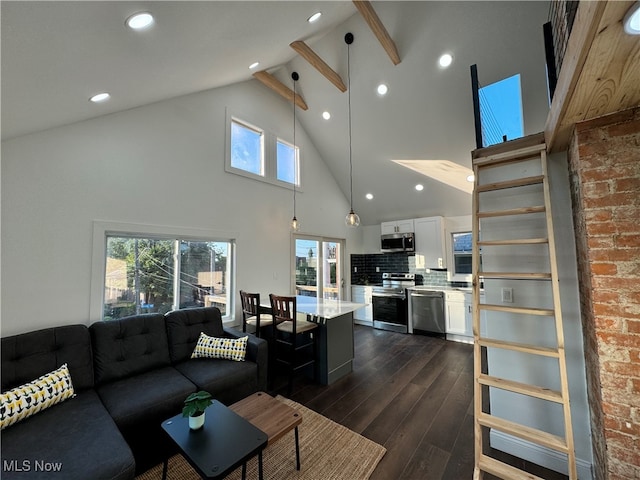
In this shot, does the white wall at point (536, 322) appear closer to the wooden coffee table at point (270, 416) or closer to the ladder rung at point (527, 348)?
the ladder rung at point (527, 348)

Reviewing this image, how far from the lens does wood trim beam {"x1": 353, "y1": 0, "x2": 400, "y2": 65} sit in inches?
105

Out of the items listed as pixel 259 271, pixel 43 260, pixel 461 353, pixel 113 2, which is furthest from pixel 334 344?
pixel 113 2

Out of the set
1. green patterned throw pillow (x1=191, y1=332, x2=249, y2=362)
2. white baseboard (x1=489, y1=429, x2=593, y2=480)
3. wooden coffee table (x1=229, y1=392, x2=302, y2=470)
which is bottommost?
white baseboard (x1=489, y1=429, x2=593, y2=480)

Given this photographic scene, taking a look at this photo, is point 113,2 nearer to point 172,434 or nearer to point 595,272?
point 172,434

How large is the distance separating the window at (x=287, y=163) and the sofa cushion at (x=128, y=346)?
2.94 meters

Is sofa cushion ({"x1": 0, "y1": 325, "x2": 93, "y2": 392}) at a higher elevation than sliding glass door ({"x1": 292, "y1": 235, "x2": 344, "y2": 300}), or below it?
below

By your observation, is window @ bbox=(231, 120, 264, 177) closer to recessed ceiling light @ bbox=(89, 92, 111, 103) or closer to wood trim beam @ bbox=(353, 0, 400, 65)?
recessed ceiling light @ bbox=(89, 92, 111, 103)

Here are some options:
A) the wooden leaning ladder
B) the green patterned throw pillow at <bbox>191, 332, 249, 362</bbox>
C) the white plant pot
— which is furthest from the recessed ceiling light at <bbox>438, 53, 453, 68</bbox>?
the white plant pot

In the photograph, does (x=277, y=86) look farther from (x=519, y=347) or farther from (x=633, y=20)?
(x=519, y=347)

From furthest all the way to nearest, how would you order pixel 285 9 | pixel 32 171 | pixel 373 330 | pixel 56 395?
pixel 373 330 → pixel 32 171 → pixel 285 9 → pixel 56 395

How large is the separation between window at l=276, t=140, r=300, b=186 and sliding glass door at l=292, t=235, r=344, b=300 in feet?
3.57

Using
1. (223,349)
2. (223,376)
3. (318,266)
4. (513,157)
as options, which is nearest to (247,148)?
(318,266)

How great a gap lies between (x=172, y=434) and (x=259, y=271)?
2.60 meters

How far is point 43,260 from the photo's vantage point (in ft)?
7.41
